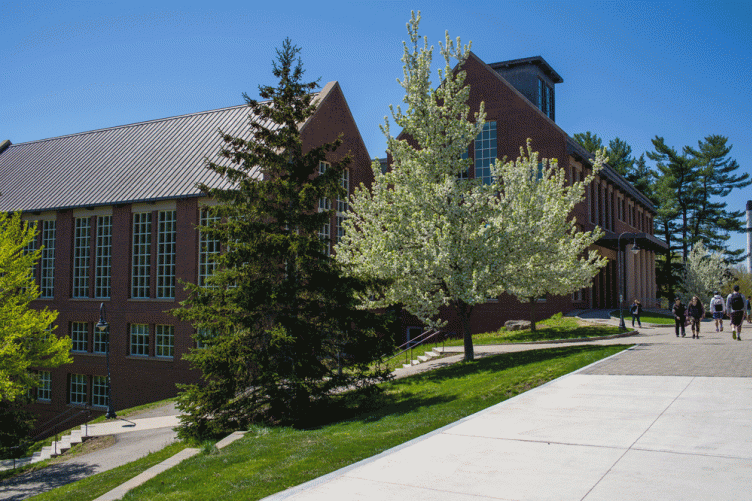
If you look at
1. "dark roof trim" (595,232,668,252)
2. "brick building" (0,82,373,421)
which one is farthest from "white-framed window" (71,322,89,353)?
"dark roof trim" (595,232,668,252)

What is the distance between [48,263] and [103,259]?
4.67 meters

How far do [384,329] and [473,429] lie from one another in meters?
7.00

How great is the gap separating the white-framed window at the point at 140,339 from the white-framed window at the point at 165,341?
0.76 m

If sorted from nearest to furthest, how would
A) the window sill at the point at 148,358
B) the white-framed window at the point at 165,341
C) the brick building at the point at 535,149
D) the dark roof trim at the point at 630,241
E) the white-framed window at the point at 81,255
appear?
the window sill at the point at 148,358 < the white-framed window at the point at 165,341 < the white-framed window at the point at 81,255 < the brick building at the point at 535,149 < the dark roof trim at the point at 630,241

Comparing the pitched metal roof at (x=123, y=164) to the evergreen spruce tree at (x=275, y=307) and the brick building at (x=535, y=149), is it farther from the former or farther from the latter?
the evergreen spruce tree at (x=275, y=307)

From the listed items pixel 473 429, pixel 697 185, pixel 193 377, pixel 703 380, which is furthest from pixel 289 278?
pixel 697 185

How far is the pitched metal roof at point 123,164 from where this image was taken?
31750 millimetres

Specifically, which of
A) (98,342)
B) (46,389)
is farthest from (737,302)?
(46,389)

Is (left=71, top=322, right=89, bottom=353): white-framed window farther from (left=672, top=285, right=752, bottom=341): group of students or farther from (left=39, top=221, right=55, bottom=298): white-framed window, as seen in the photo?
(left=672, top=285, right=752, bottom=341): group of students

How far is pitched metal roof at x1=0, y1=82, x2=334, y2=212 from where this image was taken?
104 ft

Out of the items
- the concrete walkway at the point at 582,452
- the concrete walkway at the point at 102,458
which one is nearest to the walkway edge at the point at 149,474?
the concrete walkway at the point at 582,452

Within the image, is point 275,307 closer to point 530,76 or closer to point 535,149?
point 535,149

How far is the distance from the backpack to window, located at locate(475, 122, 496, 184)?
1907cm

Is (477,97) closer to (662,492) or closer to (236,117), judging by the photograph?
(236,117)
